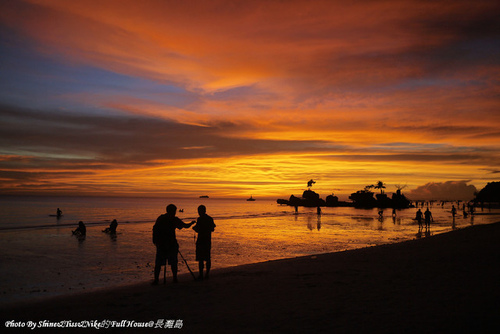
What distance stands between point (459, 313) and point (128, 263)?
15065 mm

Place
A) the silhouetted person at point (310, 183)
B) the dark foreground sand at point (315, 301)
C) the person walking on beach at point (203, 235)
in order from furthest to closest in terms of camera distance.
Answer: the silhouetted person at point (310, 183) → the person walking on beach at point (203, 235) → the dark foreground sand at point (315, 301)

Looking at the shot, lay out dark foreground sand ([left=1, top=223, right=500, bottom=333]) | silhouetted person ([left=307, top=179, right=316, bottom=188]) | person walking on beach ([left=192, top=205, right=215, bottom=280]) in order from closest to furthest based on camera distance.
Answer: dark foreground sand ([left=1, top=223, right=500, bottom=333])
person walking on beach ([left=192, top=205, right=215, bottom=280])
silhouetted person ([left=307, top=179, right=316, bottom=188])

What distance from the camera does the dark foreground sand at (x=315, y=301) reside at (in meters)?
6.54

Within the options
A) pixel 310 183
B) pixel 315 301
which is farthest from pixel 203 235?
pixel 310 183

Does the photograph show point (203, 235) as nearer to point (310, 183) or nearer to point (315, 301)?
Answer: point (315, 301)

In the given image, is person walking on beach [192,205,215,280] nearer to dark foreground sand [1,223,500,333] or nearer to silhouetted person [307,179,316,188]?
dark foreground sand [1,223,500,333]

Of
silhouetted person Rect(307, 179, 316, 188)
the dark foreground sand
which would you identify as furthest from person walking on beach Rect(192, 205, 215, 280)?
silhouetted person Rect(307, 179, 316, 188)

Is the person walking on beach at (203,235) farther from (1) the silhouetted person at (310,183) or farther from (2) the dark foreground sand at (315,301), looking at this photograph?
(1) the silhouetted person at (310,183)

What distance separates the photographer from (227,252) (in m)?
21.2

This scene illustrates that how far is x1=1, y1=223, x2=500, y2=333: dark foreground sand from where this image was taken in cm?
654

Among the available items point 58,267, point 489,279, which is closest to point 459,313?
point 489,279

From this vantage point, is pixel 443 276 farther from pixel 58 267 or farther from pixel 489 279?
pixel 58 267

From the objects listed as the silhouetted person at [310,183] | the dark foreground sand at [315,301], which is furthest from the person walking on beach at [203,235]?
the silhouetted person at [310,183]

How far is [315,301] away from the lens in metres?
8.23
